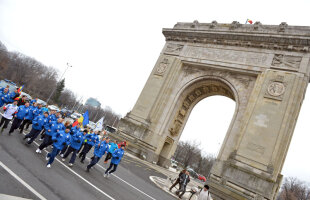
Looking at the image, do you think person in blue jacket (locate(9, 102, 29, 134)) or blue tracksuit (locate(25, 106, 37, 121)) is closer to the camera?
person in blue jacket (locate(9, 102, 29, 134))

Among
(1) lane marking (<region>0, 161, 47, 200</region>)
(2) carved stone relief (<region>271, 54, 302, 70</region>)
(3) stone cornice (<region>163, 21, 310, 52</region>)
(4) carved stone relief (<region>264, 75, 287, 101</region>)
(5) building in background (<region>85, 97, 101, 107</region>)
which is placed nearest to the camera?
(1) lane marking (<region>0, 161, 47, 200</region>)

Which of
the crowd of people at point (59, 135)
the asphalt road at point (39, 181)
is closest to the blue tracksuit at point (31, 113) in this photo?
the crowd of people at point (59, 135)

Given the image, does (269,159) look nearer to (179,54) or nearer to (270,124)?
(270,124)

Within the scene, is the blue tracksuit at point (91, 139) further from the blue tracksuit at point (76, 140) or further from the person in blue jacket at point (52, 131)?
the person in blue jacket at point (52, 131)

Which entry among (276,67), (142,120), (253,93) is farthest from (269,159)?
(142,120)

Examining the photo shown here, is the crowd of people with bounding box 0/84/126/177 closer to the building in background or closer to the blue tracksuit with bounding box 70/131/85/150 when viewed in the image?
the blue tracksuit with bounding box 70/131/85/150

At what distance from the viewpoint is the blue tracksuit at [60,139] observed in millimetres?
8109

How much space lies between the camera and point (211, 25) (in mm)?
22469

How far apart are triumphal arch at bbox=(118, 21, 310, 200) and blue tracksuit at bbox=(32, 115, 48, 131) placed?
11753 mm

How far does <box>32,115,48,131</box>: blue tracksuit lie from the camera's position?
9836 mm

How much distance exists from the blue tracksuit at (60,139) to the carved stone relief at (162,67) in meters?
16.2

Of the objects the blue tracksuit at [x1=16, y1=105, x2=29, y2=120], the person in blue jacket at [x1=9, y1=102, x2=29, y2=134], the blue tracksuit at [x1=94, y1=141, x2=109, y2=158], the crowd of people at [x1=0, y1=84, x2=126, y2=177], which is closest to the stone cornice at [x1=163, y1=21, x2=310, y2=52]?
the crowd of people at [x1=0, y1=84, x2=126, y2=177]

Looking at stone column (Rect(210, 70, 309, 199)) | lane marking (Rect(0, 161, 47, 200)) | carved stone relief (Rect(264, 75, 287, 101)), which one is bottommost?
lane marking (Rect(0, 161, 47, 200))

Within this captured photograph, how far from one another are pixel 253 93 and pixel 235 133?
385cm
